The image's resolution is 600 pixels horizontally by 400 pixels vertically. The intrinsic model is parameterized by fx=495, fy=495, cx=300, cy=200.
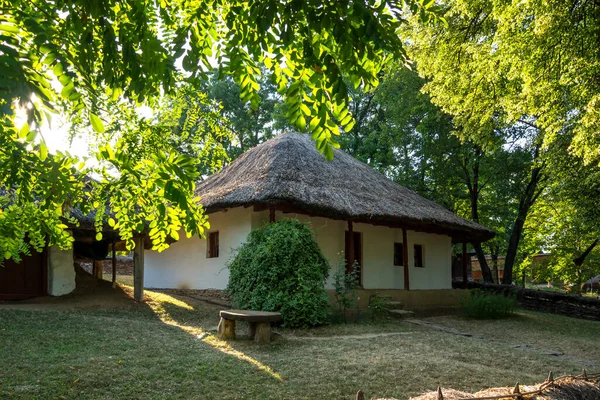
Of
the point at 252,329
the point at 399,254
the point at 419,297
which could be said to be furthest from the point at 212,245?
the point at 252,329

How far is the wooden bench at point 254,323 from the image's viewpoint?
7801 millimetres

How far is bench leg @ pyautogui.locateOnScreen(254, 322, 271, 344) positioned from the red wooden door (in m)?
6.64

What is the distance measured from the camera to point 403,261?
52.9 feet

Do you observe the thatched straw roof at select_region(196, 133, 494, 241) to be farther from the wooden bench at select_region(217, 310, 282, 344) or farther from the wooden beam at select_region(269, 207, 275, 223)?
the wooden bench at select_region(217, 310, 282, 344)

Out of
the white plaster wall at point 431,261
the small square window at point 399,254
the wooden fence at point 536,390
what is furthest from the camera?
the white plaster wall at point 431,261

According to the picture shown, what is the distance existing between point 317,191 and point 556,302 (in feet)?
36.6

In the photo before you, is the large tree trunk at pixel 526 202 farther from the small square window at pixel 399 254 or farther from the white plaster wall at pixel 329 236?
the white plaster wall at pixel 329 236

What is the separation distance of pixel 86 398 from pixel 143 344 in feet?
8.43

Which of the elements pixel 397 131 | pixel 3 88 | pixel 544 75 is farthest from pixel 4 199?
pixel 397 131

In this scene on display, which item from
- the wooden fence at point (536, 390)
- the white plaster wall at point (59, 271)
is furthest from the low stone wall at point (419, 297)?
the wooden fence at point (536, 390)

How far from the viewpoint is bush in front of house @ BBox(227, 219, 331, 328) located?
9.77 metres

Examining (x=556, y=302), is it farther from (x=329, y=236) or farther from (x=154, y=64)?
(x=154, y=64)

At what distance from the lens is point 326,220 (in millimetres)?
13867

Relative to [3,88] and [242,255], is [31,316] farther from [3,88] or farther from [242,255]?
[3,88]
